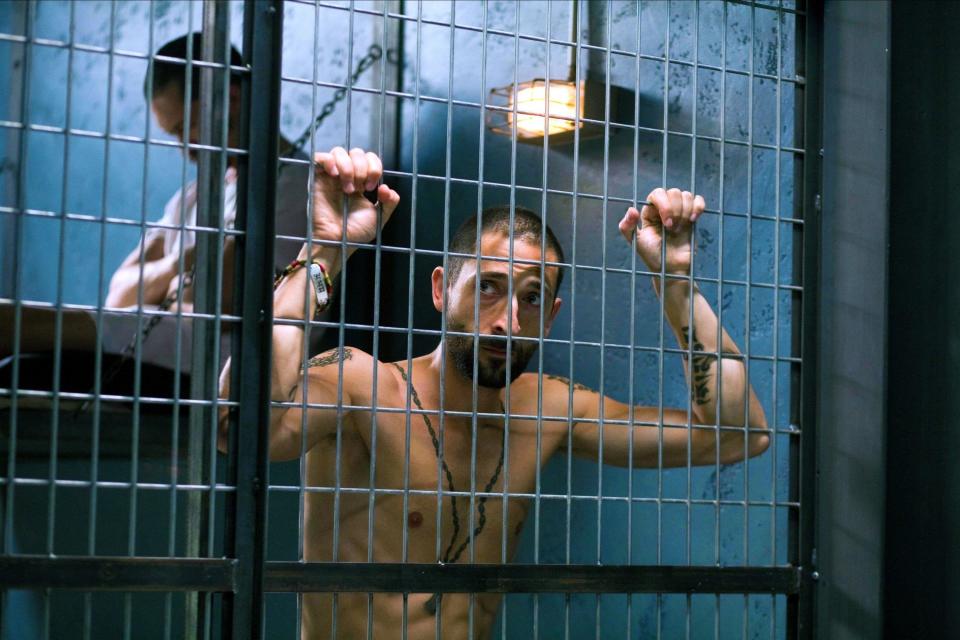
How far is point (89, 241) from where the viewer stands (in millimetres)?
3787

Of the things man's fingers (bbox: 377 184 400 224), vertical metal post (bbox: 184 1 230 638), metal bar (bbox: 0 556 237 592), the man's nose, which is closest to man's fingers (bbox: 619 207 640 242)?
the man's nose

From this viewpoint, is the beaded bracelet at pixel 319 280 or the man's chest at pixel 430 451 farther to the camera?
the man's chest at pixel 430 451

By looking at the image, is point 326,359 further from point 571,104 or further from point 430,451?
point 571,104

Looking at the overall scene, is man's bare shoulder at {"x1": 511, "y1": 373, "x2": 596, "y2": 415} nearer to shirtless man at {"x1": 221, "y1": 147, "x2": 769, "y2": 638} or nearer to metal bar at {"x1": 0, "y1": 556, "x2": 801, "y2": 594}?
shirtless man at {"x1": 221, "y1": 147, "x2": 769, "y2": 638}

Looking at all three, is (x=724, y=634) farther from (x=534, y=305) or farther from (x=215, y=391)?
(x=215, y=391)

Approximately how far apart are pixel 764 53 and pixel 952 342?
117cm

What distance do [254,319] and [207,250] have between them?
9 cm

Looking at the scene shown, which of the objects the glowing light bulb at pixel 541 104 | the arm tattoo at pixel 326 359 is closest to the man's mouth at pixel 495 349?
the arm tattoo at pixel 326 359

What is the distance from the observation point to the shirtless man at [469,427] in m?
1.57

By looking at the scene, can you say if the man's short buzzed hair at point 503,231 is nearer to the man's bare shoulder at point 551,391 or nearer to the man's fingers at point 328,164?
the man's bare shoulder at point 551,391

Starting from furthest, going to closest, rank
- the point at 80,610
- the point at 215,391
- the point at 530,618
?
the point at 80,610 → the point at 530,618 → the point at 215,391

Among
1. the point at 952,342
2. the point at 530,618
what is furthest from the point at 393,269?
the point at 952,342

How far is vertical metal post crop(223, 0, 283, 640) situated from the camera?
117 cm

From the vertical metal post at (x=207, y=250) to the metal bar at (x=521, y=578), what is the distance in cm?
11
